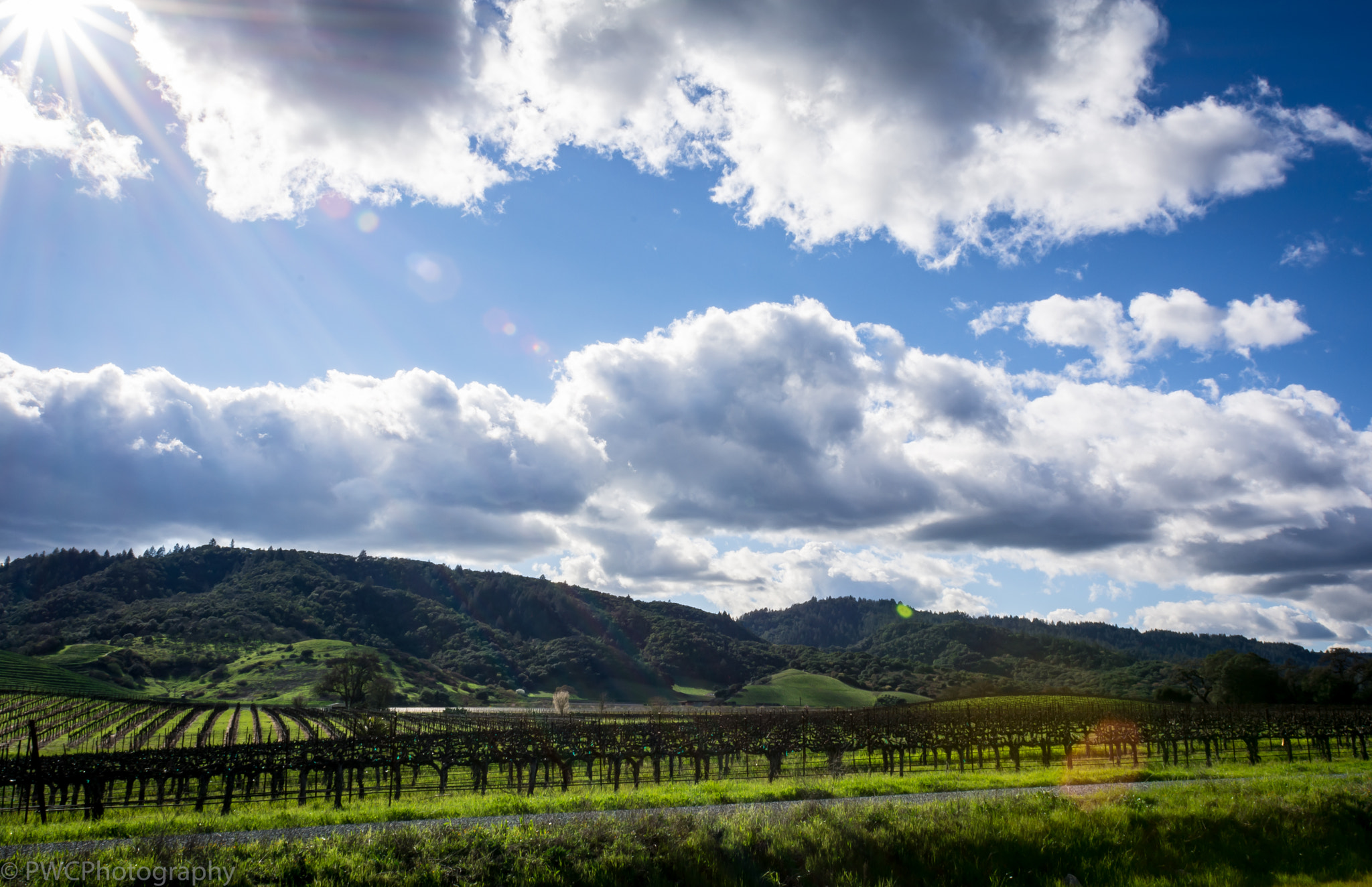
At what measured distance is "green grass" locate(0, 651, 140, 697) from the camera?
108500 millimetres

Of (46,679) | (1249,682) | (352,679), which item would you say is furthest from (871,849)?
(46,679)

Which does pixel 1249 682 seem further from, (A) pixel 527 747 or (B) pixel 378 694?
(B) pixel 378 694

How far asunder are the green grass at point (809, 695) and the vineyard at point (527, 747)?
86.5 metres

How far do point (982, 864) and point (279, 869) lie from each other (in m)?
14.3

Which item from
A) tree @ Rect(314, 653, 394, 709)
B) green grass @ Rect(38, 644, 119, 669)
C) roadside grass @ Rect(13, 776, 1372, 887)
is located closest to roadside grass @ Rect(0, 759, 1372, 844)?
roadside grass @ Rect(13, 776, 1372, 887)

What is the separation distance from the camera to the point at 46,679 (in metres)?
115

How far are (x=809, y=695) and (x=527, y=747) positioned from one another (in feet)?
493

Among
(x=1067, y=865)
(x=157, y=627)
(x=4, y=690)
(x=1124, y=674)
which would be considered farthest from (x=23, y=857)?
(x=1124, y=674)

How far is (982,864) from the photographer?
16.3 m

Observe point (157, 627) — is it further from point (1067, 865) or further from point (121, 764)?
point (1067, 865)

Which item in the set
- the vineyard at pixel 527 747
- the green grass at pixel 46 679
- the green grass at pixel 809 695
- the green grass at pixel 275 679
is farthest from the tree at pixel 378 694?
the green grass at pixel 809 695

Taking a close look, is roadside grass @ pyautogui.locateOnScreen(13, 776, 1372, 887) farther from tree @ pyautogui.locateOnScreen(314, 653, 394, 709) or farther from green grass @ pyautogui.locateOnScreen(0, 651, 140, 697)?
green grass @ pyautogui.locateOnScreen(0, 651, 140, 697)

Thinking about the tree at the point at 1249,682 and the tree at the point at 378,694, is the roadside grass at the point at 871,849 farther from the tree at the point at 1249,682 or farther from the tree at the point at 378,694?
the tree at the point at 1249,682

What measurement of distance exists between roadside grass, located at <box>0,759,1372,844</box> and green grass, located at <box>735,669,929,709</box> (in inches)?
5371
